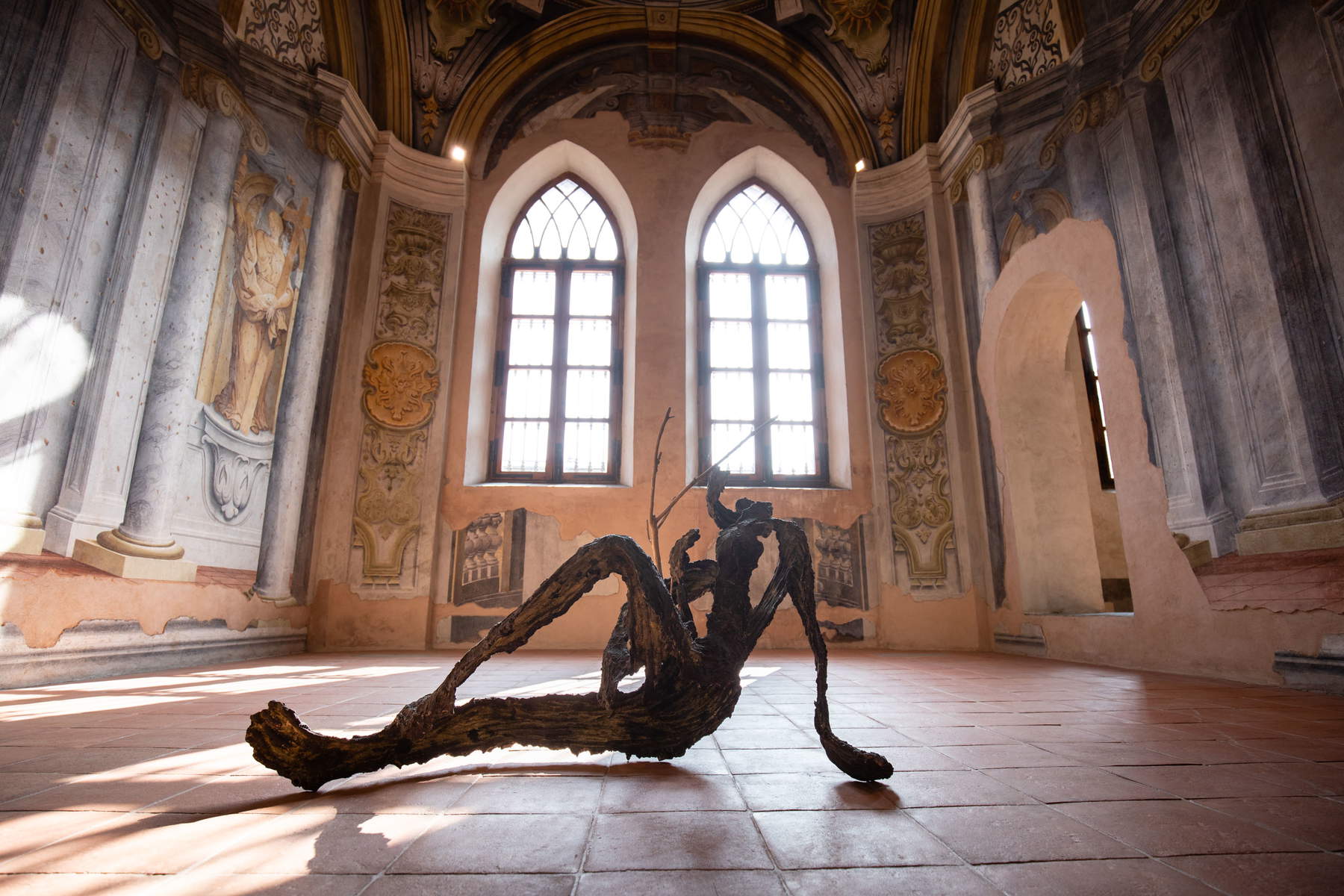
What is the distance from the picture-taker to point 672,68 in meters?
8.11

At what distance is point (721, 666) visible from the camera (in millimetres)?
1927

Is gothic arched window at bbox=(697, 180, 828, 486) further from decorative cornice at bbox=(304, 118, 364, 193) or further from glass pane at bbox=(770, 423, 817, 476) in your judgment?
decorative cornice at bbox=(304, 118, 364, 193)

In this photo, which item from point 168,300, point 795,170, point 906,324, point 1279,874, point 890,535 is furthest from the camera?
point 795,170

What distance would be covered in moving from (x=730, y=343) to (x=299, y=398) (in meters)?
4.41

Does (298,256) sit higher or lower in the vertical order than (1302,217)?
higher

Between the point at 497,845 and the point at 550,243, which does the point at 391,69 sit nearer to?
the point at 550,243

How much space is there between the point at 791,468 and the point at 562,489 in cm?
249

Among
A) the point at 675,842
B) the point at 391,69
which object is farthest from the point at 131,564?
the point at 391,69

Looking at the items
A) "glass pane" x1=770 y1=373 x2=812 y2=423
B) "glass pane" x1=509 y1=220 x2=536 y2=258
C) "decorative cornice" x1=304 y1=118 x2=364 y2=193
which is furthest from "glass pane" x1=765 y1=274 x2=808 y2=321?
"decorative cornice" x1=304 y1=118 x2=364 y2=193

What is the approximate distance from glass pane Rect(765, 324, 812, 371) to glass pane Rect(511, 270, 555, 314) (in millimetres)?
2541

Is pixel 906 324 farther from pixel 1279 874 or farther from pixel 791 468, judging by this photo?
pixel 1279 874

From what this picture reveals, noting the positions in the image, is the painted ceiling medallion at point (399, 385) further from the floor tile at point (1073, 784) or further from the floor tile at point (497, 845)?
the floor tile at point (1073, 784)

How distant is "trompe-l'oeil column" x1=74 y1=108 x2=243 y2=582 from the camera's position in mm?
4484

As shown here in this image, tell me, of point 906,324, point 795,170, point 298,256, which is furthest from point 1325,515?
point 298,256
